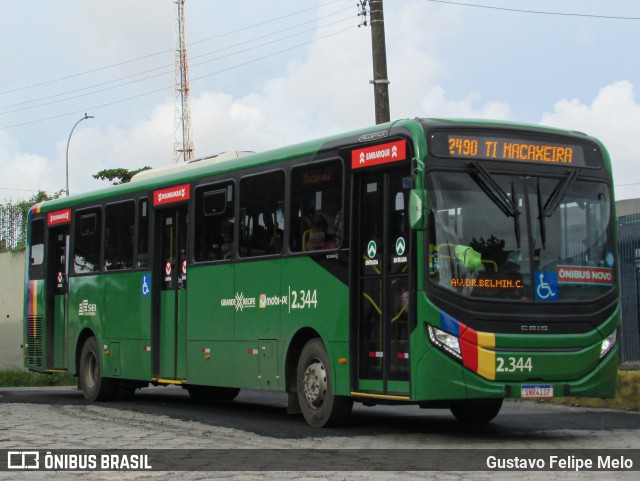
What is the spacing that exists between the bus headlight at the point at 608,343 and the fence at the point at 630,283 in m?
8.07

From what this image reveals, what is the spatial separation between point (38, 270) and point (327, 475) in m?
13.4

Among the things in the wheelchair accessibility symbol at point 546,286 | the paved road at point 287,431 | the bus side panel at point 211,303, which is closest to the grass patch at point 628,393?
the paved road at point 287,431

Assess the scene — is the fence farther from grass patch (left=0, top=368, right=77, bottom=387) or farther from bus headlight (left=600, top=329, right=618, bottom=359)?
grass patch (left=0, top=368, right=77, bottom=387)

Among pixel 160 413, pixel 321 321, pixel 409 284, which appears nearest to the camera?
pixel 409 284

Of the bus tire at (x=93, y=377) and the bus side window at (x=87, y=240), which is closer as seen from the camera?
the bus tire at (x=93, y=377)

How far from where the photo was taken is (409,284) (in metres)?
12.6

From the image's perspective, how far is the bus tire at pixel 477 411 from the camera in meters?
14.7

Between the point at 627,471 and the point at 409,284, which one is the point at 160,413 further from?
the point at 627,471

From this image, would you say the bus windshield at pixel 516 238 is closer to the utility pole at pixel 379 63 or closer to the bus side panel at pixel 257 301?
the bus side panel at pixel 257 301

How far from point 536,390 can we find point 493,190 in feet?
7.04

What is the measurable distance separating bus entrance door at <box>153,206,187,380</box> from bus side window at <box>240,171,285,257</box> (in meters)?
1.95

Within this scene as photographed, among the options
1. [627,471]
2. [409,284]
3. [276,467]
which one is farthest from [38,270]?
[627,471]

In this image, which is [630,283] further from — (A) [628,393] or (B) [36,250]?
(B) [36,250]

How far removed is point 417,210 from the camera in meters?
12.3
